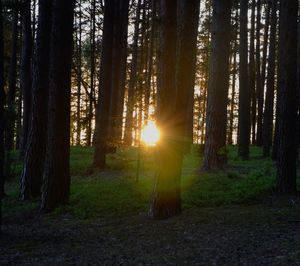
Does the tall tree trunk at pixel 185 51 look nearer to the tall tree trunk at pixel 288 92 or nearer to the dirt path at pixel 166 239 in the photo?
the dirt path at pixel 166 239

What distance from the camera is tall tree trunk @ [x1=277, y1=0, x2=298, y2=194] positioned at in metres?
10.8

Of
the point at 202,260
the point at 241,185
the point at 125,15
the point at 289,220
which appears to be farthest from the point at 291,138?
the point at 125,15

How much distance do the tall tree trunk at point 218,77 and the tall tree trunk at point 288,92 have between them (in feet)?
9.59

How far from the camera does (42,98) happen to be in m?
12.4

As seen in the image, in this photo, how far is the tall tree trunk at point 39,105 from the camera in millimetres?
12359

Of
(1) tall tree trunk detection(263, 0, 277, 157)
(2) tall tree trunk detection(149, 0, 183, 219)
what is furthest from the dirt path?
(1) tall tree trunk detection(263, 0, 277, 157)

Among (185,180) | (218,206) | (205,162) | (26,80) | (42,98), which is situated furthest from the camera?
(26,80)

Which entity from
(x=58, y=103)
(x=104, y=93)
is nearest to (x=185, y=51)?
(x=58, y=103)

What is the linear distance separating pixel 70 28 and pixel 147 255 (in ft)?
20.9

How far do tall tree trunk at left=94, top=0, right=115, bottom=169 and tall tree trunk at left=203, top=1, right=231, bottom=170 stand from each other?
4238 millimetres

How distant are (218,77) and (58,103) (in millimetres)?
5809

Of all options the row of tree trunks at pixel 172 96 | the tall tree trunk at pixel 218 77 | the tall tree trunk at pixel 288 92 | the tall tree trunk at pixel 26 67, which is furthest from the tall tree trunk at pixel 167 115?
the tall tree trunk at pixel 26 67

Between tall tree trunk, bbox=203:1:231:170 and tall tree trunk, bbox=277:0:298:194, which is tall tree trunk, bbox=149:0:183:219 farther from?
tall tree trunk, bbox=203:1:231:170

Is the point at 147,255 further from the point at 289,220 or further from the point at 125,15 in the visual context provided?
the point at 125,15
